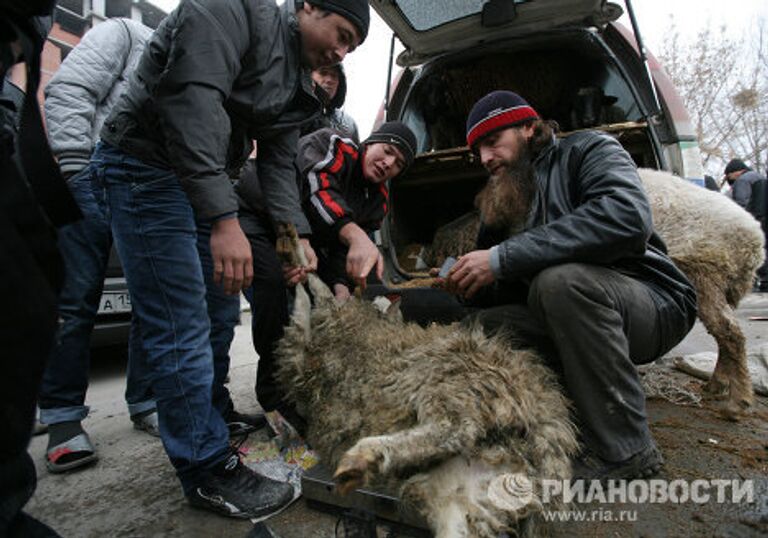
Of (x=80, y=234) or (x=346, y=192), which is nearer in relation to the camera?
(x=80, y=234)

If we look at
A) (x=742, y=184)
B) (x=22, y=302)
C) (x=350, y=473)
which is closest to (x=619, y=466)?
(x=350, y=473)

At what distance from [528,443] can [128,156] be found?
6.37ft

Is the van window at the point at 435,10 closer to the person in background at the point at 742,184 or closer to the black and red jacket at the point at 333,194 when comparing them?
the black and red jacket at the point at 333,194

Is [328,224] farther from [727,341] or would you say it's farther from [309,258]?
[727,341]

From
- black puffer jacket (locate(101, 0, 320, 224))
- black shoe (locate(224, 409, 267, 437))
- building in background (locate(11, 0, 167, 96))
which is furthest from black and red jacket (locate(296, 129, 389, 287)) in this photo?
building in background (locate(11, 0, 167, 96))

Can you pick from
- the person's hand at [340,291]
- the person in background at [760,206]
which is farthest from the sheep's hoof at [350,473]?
the person in background at [760,206]

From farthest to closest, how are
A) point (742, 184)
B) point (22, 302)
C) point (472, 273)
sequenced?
point (742, 184) → point (472, 273) → point (22, 302)

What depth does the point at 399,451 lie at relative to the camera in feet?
4.40

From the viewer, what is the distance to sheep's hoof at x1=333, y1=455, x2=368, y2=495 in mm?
1241

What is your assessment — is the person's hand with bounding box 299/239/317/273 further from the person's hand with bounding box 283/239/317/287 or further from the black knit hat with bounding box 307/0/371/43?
the black knit hat with bounding box 307/0/371/43

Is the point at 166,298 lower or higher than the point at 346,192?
lower

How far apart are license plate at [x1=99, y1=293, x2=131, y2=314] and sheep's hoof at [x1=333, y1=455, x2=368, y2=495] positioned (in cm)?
342

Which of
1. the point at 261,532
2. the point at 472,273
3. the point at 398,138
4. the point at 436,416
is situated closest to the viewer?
the point at 436,416

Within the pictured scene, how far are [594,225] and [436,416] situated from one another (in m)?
1.15
